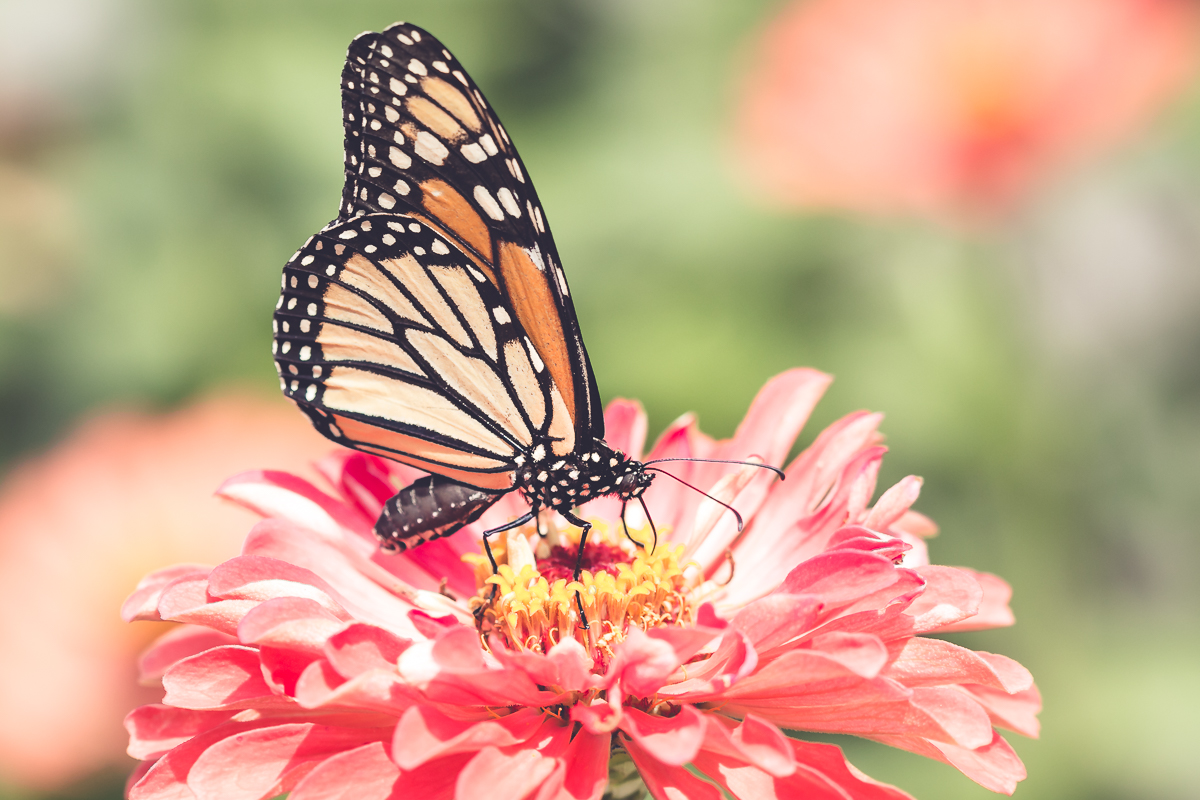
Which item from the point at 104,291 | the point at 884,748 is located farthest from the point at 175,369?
the point at 884,748

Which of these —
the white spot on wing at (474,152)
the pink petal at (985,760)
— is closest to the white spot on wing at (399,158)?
the white spot on wing at (474,152)

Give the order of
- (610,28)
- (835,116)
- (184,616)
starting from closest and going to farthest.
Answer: (184,616) → (835,116) → (610,28)

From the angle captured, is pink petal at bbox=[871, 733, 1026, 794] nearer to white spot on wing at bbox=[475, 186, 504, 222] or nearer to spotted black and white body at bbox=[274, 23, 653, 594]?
spotted black and white body at bbox=[274, 23, 653, 594]

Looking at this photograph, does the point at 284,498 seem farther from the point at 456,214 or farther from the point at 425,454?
the point at 456,214

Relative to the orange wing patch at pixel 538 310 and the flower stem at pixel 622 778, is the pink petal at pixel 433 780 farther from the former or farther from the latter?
the orange wing patch at pixel 538 310

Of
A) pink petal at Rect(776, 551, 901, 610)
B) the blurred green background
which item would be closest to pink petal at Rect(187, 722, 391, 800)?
pink petal at Rect(776, 551, 901, 610)

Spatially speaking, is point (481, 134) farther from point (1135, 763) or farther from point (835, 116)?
point (835, 116)

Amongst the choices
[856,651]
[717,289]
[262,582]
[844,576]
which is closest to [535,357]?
[262,582]
